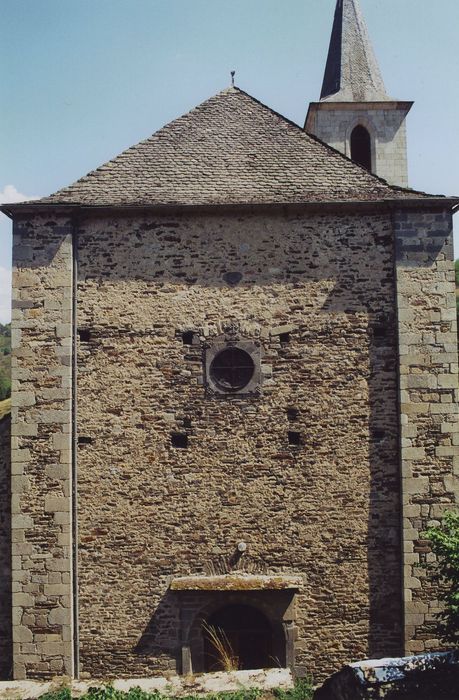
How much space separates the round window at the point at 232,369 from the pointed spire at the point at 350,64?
885 cm

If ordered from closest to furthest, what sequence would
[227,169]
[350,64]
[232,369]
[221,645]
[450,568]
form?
[450,568] → [221,645] → [232,369] → [227,169] → [350,64]

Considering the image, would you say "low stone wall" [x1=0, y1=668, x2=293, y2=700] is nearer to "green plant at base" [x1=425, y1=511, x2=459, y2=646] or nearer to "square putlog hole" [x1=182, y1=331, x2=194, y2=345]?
"green plant at base" [x1=425, y1=511, x2=459, y2=646]

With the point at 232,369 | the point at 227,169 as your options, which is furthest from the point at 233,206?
the point at 232,369

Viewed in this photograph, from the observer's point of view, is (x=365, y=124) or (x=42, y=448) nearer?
(x=42, y=448)

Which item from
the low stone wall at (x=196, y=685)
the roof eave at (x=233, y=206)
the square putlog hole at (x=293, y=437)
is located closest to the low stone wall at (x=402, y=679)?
the low stone wall at (x=196, y=685)

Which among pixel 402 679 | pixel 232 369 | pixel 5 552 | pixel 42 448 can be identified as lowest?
pixel 402 679

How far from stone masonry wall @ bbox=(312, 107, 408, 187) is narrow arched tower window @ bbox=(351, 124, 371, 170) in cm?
14

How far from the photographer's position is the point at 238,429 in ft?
31.9

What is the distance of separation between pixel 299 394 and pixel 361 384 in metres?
0.92

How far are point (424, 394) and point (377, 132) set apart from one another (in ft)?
28.3

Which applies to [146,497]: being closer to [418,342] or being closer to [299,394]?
[299,394]

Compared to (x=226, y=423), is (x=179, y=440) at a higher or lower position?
lower

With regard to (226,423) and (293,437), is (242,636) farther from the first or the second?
(226,423)

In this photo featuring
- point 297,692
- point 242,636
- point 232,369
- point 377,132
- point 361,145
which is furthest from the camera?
point 361,145
